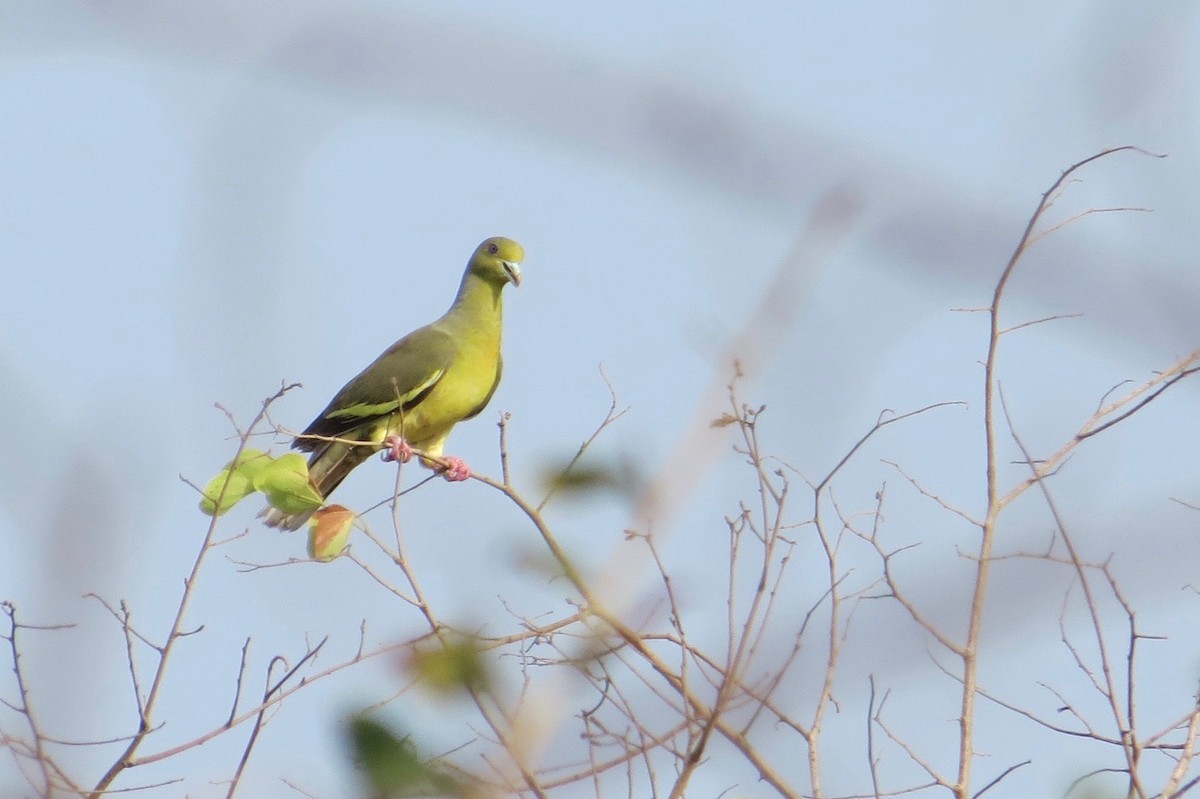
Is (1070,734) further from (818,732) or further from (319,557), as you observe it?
(319,557)

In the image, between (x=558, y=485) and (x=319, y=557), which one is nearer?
(x=558, y=485)

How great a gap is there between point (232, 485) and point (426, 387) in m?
3.27

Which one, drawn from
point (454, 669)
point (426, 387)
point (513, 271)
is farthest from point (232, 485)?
point (513, 271)

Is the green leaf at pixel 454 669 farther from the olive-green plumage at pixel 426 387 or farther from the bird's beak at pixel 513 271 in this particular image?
the bird's beak at pixel 513 271

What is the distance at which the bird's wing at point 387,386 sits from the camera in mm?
6934

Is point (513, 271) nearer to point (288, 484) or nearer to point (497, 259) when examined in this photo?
point (497, 259)

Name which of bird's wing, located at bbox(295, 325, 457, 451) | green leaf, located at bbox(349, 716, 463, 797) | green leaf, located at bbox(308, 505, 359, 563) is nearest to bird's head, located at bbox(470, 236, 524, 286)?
bird's wing, located at bbox(295, 325, 457, 451)

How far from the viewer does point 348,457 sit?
6.80 meters

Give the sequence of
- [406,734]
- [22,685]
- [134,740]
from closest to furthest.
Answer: [406,734] → [22,685] → [134,740]

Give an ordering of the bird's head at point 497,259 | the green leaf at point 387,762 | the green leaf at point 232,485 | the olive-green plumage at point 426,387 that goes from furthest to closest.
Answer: the bird's head at point 497,259 → the olive-green plumage at point 426,387 → the green leaf at point 232,485 → the green leaf at point 387,762

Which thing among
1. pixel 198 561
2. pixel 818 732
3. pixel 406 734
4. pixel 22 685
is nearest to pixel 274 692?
pixel 198 561

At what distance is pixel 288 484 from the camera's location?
146 inches

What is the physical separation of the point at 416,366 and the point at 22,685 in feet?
13.7

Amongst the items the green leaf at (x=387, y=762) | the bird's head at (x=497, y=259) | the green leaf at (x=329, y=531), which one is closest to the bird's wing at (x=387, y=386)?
the bird's head at (x=497, y=259)
